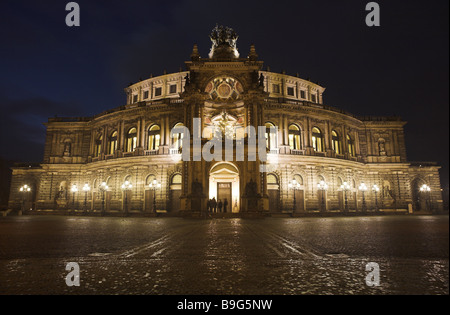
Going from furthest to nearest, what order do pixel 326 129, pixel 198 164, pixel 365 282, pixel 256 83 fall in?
1. pixel 326 129
2. pixel 256 83
3. pixel 198 164
4. pixel 365 282

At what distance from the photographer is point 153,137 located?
35.9 metres

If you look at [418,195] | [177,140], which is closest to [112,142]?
[177,140]

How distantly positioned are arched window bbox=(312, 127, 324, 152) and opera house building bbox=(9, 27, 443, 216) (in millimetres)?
143

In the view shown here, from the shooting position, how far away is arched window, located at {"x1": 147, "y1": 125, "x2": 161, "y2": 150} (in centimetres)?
3561

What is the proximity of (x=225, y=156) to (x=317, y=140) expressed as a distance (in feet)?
49.2

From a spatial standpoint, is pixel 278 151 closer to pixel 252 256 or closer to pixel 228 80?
pixel 228 80

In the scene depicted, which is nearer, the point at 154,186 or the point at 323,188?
the point at 154,186

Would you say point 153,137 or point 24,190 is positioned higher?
point 153,137

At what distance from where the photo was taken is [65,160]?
134 ft

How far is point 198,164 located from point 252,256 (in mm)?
22298

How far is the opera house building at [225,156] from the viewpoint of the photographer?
2783cm

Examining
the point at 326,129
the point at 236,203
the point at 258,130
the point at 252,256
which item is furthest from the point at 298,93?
the point at 252,256

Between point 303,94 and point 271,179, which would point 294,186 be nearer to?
point 271,179

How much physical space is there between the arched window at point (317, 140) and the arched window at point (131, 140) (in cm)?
2303
